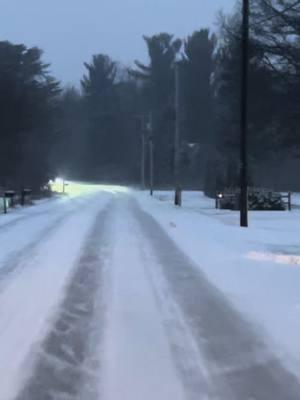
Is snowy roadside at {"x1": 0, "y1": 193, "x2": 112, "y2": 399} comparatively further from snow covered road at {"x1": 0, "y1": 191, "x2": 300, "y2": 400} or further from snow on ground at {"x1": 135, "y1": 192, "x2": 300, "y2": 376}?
snow on ground at {"x1": 135, "y1": 192, "x2": 300, "y2": 376}

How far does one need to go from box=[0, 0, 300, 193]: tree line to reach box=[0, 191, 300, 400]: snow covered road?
37.8 m

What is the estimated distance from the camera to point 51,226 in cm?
2586

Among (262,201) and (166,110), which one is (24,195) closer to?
(262,201)

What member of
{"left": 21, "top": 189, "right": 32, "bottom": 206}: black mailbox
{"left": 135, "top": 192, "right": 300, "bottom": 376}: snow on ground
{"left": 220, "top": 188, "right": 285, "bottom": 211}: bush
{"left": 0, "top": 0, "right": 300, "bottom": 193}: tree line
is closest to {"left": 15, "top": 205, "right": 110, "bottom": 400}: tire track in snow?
{"left": 135, "top": 192, "right": 300, "bottom": 376}: snow on ground

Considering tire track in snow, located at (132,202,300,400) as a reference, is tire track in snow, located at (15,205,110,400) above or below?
below

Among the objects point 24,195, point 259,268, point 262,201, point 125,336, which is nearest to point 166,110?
point 24,195

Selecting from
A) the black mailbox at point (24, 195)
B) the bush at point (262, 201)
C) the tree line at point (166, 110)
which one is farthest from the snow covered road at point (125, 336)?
the tree line at point (166, 110)

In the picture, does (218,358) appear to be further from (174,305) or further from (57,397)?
(174,305)

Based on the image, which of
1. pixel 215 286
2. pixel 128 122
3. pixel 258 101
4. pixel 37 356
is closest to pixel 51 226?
pixel 215 286

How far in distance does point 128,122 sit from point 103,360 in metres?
121

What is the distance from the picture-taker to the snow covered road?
21.9ft

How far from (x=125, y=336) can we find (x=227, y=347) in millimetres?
1178

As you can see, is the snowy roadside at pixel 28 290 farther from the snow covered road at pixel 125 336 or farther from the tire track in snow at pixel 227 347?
the tire track in snow at pixel 227 347

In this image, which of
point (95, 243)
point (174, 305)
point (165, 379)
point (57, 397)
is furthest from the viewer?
point (95, 243)
